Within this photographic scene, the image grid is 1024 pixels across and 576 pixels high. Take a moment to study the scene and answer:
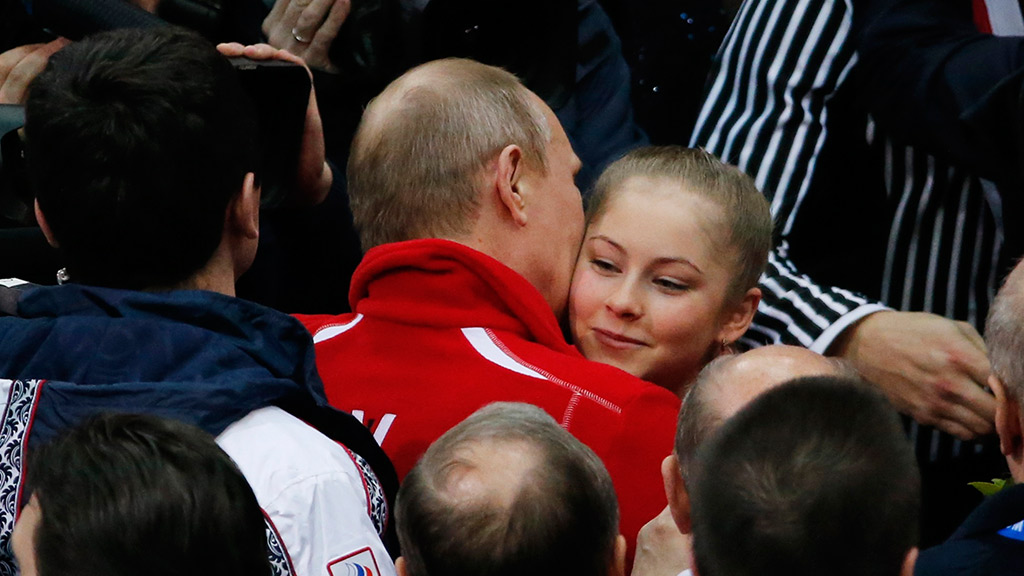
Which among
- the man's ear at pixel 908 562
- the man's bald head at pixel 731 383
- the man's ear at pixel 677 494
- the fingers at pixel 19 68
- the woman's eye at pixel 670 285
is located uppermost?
the man's ear at pixel 908 562

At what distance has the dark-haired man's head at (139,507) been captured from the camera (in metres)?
1.05

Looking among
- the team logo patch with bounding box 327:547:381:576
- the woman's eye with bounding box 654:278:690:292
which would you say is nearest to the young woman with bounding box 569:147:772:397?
the woman's eye with bounding box 654:278:690:292

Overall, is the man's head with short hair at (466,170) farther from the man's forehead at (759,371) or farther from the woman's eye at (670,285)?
the man's forehead at (759,371)

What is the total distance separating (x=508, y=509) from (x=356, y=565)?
23cm

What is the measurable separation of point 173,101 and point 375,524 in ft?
1.65

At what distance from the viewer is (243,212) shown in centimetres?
153

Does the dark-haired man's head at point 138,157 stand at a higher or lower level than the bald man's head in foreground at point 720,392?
higher

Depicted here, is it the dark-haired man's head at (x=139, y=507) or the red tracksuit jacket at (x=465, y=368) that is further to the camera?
the red tracksuit jacket at (x=465, y=368)

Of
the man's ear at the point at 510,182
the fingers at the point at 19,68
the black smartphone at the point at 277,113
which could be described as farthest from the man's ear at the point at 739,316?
the fingers at the point at 19,68

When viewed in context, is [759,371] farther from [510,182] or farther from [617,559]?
[510,182]

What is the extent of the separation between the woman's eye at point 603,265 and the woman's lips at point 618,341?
0.29 feet

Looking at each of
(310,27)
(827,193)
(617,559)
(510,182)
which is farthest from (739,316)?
(310,27)

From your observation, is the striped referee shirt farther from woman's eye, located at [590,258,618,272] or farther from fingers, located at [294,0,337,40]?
fingers, located at [294,0,337,40]

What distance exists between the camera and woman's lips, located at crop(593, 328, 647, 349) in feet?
6.36
